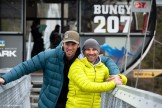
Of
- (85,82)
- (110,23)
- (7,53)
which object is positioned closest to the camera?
(85,82)

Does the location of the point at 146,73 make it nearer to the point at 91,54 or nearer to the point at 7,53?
the point at 7,53

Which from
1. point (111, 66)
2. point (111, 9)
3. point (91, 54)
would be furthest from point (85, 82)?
point (111, 9)

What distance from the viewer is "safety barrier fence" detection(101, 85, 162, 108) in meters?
3.95

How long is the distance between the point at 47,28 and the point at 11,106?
9114mm

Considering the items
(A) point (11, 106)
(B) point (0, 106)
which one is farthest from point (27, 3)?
(B) point (0, 106)

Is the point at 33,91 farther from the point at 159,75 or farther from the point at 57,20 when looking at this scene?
the point at 159,75

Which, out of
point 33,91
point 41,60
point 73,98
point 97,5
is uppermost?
point 97,5

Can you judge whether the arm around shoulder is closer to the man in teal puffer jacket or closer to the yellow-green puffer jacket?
the man in teal puffer jacket

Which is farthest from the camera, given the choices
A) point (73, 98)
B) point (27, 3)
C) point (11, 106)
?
point (27, 3)

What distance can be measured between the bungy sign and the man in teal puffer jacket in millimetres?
8940

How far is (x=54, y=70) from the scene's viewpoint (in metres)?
5.78

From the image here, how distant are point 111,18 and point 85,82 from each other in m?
9.63

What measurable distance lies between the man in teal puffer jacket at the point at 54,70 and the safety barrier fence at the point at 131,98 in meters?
0.32

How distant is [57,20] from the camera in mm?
16062
